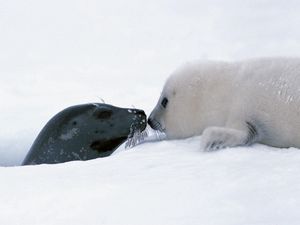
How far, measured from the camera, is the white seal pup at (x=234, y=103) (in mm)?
4418

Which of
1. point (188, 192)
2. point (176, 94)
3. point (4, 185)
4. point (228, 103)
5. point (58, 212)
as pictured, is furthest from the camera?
point (176, 94)

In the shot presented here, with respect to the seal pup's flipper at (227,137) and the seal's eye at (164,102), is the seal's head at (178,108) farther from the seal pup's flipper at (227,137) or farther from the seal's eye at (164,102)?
the seal pup's flipper at (227,137)

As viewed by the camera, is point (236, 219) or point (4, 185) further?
point (4, 185)

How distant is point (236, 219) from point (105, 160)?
1572 mm

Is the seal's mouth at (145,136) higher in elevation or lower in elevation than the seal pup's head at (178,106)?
lower

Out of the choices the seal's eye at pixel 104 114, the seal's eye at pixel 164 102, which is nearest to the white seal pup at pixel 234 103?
the seal's eye at pixel 164 102

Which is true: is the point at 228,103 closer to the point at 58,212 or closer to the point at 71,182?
the point at 71,182

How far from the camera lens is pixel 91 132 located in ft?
18.2

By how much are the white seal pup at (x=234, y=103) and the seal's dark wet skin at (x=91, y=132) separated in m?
0.22

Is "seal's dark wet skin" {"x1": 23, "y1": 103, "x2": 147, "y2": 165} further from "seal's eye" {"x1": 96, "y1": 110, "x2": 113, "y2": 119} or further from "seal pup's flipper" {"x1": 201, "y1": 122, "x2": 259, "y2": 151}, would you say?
"seal pup's flipper" {"x1": 201, "y1": 122, "x2": 259, "y2": 151}

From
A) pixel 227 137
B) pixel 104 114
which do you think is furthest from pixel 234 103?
pixel 104 114

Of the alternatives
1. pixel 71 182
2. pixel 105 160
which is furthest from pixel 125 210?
pixel 105 160

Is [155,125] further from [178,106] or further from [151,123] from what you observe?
[178,106]

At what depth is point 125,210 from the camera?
8.46 ft
